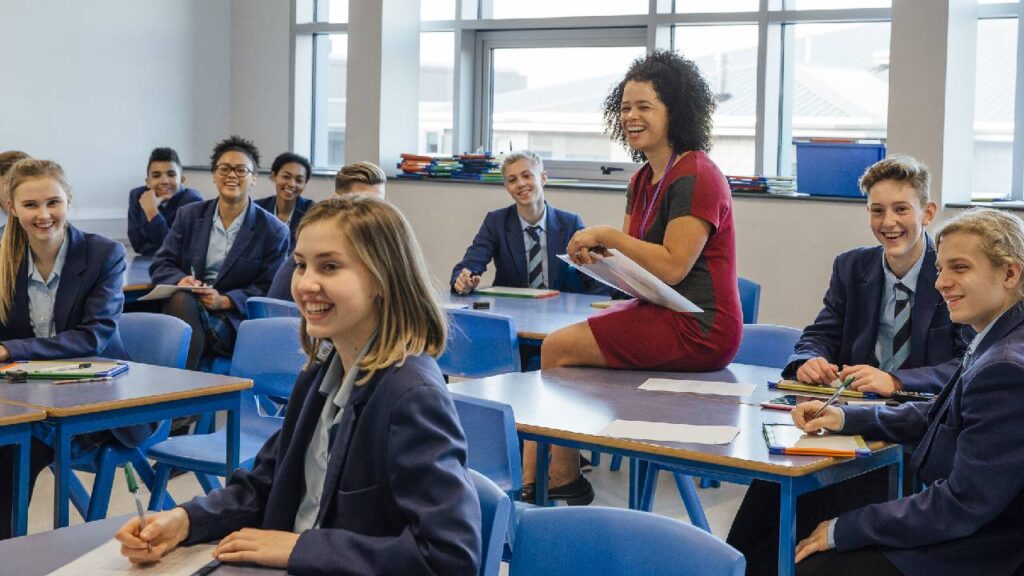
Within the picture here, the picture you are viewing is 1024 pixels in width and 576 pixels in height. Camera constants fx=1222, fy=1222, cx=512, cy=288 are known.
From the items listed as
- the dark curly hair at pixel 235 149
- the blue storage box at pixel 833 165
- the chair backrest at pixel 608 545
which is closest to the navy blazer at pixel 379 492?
the chair backrest at pixel 608 545

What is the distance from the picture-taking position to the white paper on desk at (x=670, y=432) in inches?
97.7

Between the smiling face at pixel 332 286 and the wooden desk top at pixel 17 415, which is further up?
the smiling face at pixel 332 286

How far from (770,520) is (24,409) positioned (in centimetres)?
172

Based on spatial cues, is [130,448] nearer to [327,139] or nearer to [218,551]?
[218,551]

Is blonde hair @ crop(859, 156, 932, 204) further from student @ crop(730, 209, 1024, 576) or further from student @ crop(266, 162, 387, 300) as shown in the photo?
student @ crop(266, 162, 387, 300)

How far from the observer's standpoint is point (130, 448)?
3516mm

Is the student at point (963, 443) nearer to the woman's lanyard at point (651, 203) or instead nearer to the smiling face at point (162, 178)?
the woman's lanyard at point (651, 203)

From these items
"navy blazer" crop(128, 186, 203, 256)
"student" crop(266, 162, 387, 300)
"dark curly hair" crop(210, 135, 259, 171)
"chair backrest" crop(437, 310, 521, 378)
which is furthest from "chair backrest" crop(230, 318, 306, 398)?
"navy blazer" crop(128, 186, 203, 256)

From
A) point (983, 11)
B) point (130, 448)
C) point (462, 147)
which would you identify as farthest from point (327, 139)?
point (130, 448)

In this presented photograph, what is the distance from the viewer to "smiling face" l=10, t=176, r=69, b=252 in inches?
141

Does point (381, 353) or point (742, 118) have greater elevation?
point (742, 118)

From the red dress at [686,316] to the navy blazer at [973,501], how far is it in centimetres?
97

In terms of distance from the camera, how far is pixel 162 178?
22.6 ft

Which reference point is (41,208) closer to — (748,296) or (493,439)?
(493,439)
